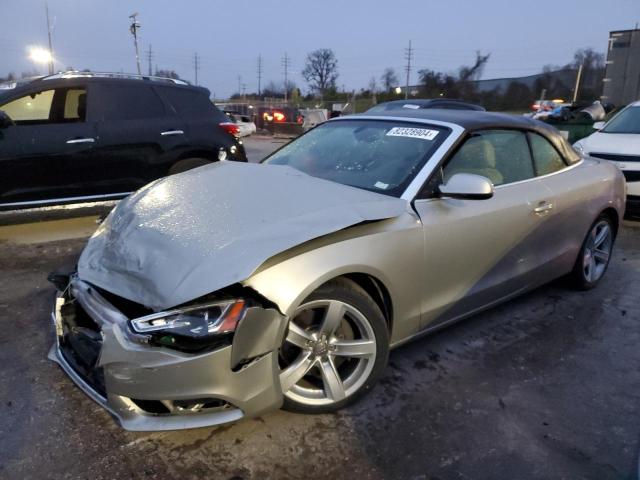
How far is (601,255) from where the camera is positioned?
476 centimetres

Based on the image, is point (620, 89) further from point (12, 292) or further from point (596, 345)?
point (12, 292)

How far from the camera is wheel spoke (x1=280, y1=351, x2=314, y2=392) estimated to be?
2492 mm

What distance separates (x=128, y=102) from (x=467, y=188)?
4.91 m

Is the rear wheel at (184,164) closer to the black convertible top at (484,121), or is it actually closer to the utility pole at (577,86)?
the black convertible top at (484,121)

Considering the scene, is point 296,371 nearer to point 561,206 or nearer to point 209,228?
point 209,228

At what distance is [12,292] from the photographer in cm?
428

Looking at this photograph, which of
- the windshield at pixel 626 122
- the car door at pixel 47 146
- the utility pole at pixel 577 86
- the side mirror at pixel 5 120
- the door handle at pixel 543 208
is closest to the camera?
the door handle at pixel 543 208

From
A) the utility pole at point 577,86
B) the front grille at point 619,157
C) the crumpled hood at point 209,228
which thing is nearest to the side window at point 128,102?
the crumpled hood at point 209,228

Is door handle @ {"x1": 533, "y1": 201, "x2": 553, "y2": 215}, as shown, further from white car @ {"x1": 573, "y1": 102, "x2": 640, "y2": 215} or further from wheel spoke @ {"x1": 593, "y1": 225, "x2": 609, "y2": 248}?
white car @ {"x1": 573, "y1": 102, "x2": 640, "y2": 215}

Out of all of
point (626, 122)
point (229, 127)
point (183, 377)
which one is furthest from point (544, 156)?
point (626, 122)

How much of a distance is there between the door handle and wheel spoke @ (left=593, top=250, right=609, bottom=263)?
1.18 metres

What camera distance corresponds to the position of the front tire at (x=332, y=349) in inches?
99.3

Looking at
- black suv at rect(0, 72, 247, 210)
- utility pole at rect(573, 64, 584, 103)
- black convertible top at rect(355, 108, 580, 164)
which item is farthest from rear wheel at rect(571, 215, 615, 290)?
utility pole at rect(573, 64, 584, 103)

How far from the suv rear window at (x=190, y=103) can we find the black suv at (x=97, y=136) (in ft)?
0.05
